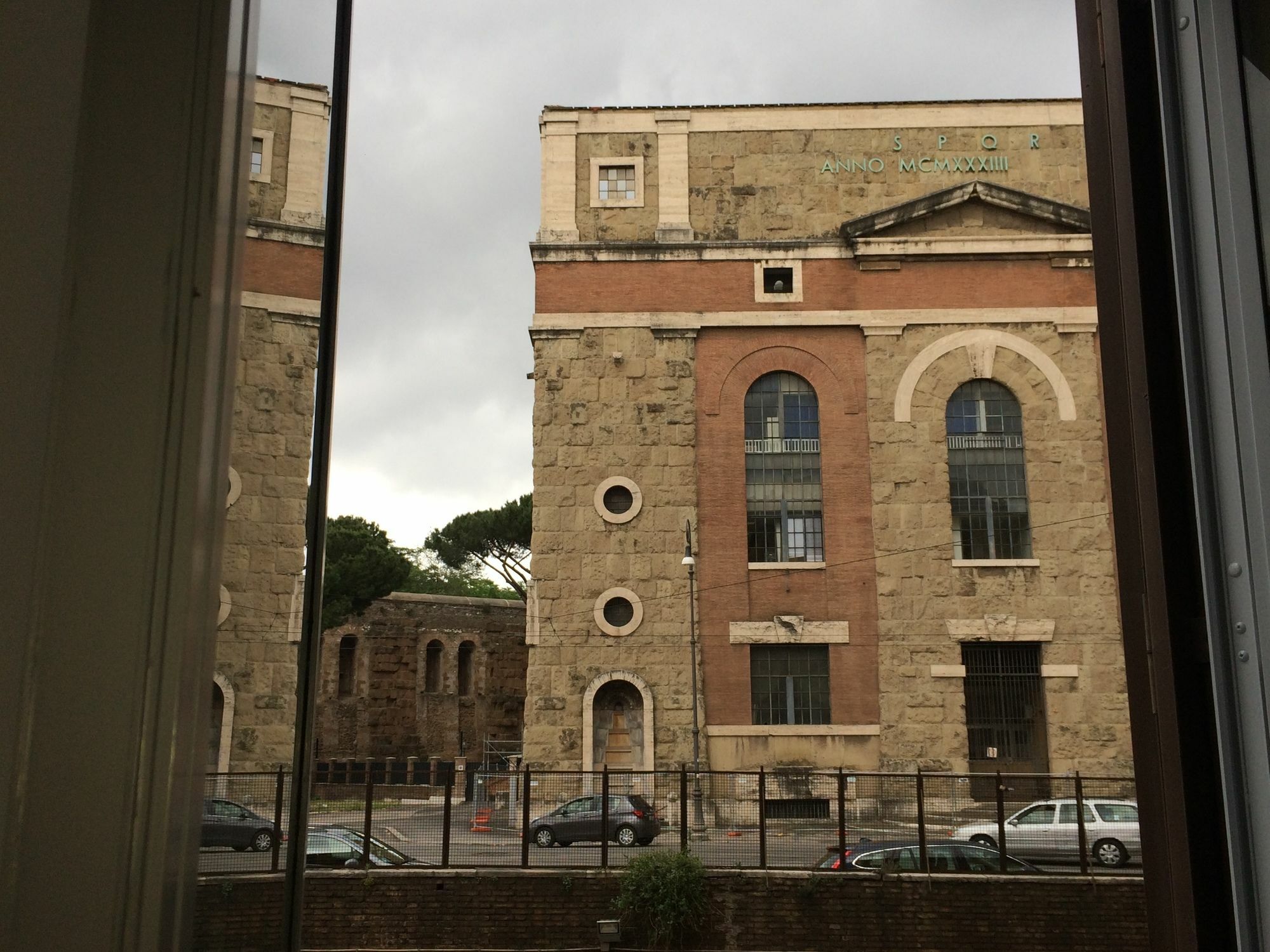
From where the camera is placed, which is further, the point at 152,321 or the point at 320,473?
the point at 320,473

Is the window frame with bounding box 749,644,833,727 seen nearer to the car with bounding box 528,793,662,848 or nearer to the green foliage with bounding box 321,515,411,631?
the car with bounding box 528,793,662,848

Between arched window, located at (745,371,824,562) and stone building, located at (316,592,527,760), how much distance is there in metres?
16.9

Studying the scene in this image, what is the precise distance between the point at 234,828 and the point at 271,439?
1.22 feet

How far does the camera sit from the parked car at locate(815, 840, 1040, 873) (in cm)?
1146

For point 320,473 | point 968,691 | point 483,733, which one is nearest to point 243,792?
point 320,473

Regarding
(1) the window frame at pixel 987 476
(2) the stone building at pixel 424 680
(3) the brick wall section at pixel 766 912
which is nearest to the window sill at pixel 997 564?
(1) the window frame at pixel 987 476

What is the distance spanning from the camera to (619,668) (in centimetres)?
1747

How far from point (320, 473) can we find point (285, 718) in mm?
303

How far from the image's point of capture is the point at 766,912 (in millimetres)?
11195

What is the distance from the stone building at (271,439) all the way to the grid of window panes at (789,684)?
16.8 metres

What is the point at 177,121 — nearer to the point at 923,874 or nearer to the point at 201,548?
the point at 201,548

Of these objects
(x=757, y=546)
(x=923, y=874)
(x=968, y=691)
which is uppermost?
(x=757, y=546)

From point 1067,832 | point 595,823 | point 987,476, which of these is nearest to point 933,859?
point 1067,832

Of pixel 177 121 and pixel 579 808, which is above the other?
pixel 177 121
